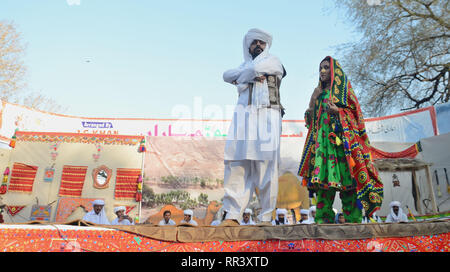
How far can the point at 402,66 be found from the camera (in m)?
11.2

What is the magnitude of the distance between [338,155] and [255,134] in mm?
792

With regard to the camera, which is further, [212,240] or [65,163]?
[65,163]

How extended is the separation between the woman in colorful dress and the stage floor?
2.85ft

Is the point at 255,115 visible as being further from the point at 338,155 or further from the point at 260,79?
the point at 338,155

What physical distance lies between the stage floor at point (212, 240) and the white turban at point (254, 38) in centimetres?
217

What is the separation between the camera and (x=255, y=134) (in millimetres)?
3389

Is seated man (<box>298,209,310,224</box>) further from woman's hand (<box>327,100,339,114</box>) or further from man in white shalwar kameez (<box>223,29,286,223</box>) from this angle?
woman's hand (<box>327,100,339,114</box>)

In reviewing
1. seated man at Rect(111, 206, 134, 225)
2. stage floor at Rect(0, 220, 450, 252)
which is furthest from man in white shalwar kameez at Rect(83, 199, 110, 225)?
stage floor at Rect(0, 220, 450, 252)

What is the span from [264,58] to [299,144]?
572cm

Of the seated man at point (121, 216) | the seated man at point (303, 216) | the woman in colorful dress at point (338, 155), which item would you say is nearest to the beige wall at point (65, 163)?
the seated man at point (121, 216)

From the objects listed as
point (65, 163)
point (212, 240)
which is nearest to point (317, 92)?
point (212, 240)
